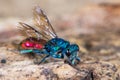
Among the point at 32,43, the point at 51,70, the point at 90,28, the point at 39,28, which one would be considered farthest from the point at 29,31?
the point at 90,28

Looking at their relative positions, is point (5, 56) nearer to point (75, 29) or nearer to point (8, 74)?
point (8, 74)

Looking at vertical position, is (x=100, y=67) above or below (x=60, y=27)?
below

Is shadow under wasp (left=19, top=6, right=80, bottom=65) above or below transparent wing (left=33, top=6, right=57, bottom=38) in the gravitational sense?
below

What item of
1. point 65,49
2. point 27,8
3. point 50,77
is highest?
point 27,8

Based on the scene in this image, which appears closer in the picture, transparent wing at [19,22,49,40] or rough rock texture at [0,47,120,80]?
rough rock texture at [0,47,120,80]

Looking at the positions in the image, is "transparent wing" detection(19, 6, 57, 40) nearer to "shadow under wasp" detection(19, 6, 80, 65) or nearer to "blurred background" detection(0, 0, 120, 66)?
"shadow under wasp" detection(19, 6, 80, 65)

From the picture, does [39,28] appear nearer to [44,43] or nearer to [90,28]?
[44,43]

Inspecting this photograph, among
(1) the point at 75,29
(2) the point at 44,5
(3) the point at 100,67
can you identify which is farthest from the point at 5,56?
(2) the point at 44,5

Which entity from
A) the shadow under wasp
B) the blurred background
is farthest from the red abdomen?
the blurred background

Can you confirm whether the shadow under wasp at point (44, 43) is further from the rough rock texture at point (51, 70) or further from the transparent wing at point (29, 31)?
the rough rock texture at point (51, 70)
